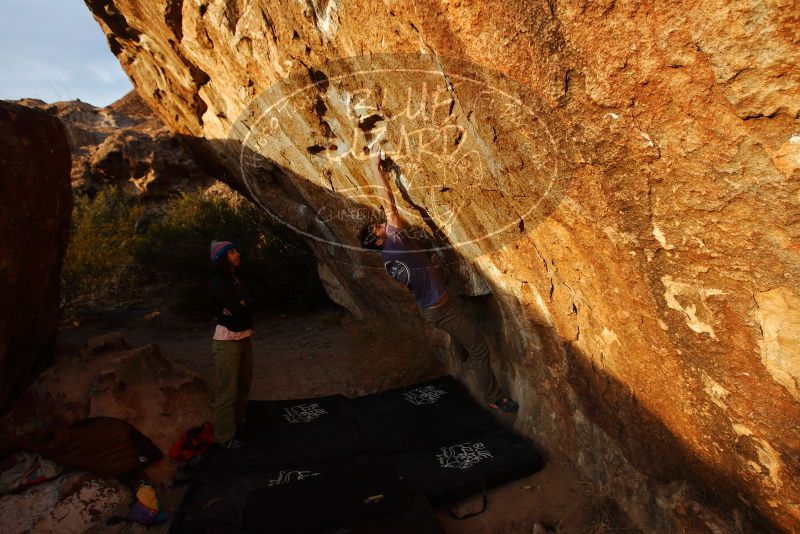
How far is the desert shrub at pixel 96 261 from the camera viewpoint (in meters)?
6.67

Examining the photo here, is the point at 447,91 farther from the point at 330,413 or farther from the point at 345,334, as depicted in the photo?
the point at 345,334

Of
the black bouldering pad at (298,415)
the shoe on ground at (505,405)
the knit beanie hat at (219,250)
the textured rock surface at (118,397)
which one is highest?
the knit beanie hat at (219,250)

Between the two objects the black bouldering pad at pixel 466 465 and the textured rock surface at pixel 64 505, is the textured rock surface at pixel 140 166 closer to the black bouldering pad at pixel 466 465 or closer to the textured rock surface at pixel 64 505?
the textured rock surface at pixel 64 505

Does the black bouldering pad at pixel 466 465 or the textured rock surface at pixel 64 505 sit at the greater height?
the black bouldering pad at pixel 466 465

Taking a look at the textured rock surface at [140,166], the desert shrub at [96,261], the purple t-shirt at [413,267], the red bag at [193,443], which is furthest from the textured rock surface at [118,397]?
the textured rock surface at [140,166]

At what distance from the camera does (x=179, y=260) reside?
766 centimetres

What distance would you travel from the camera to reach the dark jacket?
10.7 ft

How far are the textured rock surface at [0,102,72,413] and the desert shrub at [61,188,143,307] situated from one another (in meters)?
2.93

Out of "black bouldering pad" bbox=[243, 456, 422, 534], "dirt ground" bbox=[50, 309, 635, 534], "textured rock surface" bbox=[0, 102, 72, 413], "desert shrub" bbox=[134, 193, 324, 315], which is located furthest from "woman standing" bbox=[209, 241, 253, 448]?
"desert shrub" bbox=[134, 193, 324, 315]

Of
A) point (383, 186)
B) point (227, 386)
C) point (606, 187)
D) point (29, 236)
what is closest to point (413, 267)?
point (383, 186)

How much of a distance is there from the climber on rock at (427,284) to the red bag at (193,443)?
189cm

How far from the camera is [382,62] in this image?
7.67 feet

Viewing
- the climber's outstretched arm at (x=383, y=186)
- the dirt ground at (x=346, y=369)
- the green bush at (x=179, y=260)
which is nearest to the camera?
the dirt ground at (x=346, y=369)

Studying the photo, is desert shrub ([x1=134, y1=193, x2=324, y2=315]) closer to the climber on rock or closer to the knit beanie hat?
the knit beanie hat
